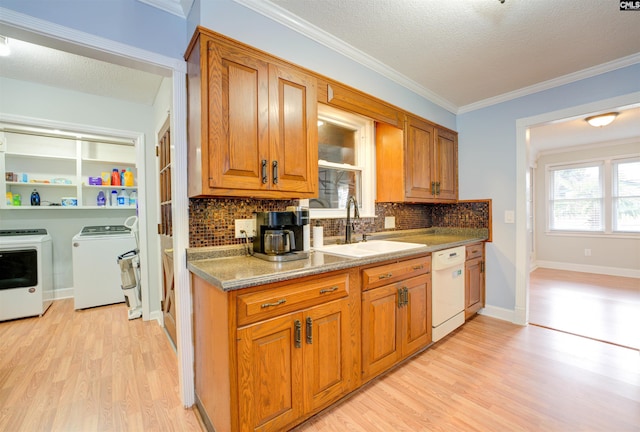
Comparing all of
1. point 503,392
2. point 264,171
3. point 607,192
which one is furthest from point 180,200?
point 607,192

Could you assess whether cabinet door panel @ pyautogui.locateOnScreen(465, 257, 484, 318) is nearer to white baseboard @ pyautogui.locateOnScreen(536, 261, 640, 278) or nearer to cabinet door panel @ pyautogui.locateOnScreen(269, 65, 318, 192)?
cabinet door panel @ pyautogui.locateOnScreen(269, 65, 318, 192)

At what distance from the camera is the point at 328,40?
1.96m

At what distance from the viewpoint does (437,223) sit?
360 cm

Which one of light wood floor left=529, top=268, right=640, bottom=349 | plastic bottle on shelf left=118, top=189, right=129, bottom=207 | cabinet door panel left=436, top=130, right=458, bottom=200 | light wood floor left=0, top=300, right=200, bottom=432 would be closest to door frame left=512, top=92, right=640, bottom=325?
light wood floor left=529, top=268, right=640, bottom=349

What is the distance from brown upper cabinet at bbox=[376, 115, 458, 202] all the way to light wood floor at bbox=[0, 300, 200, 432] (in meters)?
2.41

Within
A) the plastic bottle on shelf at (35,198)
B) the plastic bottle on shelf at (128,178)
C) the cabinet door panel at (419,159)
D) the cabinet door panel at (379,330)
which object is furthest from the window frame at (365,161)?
the plastic bottle on shelf at (35,198)

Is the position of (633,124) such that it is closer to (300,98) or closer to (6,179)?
(300,98)

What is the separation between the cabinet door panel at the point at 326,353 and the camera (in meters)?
1.44

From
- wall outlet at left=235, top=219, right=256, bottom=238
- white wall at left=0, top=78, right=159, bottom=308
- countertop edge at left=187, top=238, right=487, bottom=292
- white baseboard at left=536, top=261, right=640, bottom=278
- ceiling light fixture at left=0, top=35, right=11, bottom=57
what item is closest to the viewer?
countertop edge at left=187, top=238, right=487, bottom=292

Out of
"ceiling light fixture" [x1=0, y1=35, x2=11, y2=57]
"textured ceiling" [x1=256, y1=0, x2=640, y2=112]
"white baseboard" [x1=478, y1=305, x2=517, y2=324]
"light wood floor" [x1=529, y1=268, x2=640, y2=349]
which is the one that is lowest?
"light wood floor" [x1=529, y1=268, x2=640, y2=349]

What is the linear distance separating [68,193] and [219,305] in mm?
4196

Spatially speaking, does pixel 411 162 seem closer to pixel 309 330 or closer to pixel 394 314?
pixel 394 314

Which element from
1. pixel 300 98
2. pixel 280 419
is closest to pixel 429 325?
pixel 280 419

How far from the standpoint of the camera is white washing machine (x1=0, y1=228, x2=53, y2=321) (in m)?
2.98
